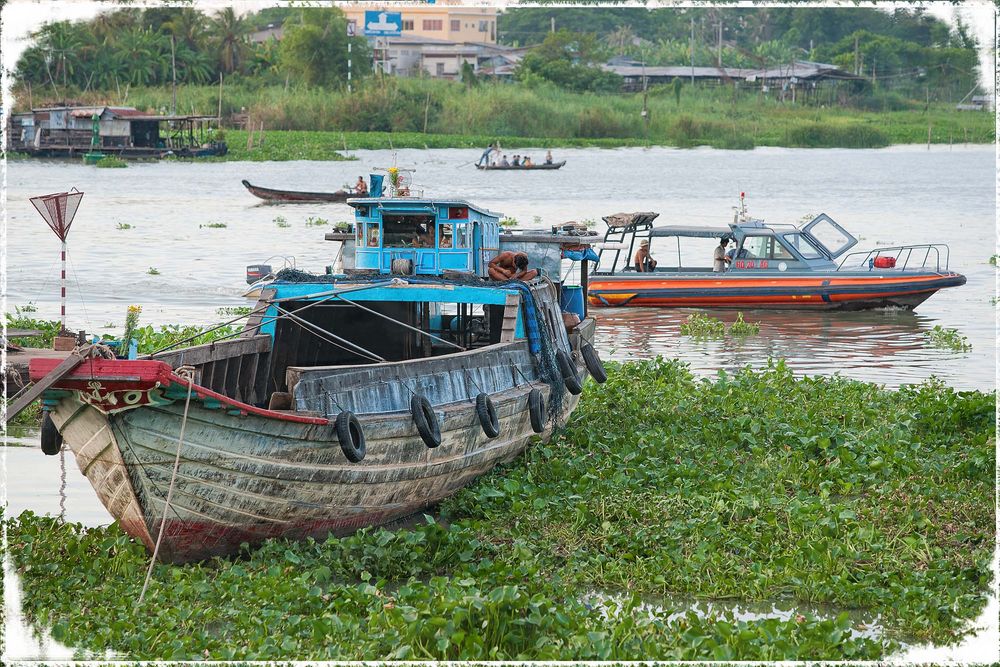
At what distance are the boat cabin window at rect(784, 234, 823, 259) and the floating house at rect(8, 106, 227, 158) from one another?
46396 millimetres

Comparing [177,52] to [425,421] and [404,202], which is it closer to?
[404,202]

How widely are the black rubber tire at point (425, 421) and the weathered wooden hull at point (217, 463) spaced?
10cm

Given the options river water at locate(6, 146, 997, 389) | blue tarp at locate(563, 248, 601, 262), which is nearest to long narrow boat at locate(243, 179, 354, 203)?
river water at locate(6, 146, 997, 389)

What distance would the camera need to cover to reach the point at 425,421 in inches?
404

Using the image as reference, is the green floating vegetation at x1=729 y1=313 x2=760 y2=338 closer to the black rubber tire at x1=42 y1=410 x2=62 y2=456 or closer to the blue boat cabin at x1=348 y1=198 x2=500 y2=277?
the blue boat cabin at x1=348 y1=198 x2=500 y2=277

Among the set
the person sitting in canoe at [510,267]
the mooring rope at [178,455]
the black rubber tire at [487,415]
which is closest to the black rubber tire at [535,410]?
the black rubber tire at [487,415]

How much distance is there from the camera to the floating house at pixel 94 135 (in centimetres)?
6562

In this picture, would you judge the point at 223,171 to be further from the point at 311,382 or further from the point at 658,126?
the point at 311,382

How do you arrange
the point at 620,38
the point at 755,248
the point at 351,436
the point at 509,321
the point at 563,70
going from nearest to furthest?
the point at 351,436 < the point at 509,321 < the point at 755,248 < the point at 563,70 < the point at 620,38

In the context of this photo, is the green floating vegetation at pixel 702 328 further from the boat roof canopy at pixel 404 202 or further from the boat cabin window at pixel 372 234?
the boat cabin window at pixel 372 234

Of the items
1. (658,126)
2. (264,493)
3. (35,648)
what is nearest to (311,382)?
(264,493)

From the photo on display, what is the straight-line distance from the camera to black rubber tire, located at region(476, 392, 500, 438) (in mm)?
10969

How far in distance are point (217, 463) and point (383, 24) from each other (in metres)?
74.3

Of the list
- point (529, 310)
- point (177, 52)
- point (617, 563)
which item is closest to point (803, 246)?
point (529, 310)
